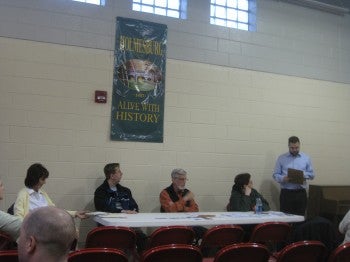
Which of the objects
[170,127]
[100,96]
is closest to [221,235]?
[170,127]

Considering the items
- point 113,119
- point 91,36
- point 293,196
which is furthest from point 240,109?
point 91,36

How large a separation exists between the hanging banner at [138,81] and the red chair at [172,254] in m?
2.85

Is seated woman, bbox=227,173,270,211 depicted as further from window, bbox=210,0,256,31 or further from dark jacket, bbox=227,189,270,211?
window, bbox=210,0,256,31

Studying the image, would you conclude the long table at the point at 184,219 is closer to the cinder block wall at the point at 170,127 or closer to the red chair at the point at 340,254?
the cinder block wall at the point at 170,127

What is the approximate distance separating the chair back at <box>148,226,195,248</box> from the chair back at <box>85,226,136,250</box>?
7.3 inches

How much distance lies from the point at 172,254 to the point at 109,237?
891 millimetres

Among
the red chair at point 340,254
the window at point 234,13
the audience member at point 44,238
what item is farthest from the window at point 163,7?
the audience member at point 44,238

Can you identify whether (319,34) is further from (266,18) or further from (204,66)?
(204,66)

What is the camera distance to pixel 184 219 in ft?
13.9

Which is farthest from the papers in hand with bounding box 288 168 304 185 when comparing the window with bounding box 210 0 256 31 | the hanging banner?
the window with bounding box 210 0 256 31

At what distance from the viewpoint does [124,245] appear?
357 cm

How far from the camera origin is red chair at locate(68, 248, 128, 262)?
2509 millimetres

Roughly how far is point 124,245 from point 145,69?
277 cm

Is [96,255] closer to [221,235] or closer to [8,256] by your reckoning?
[8,256]
